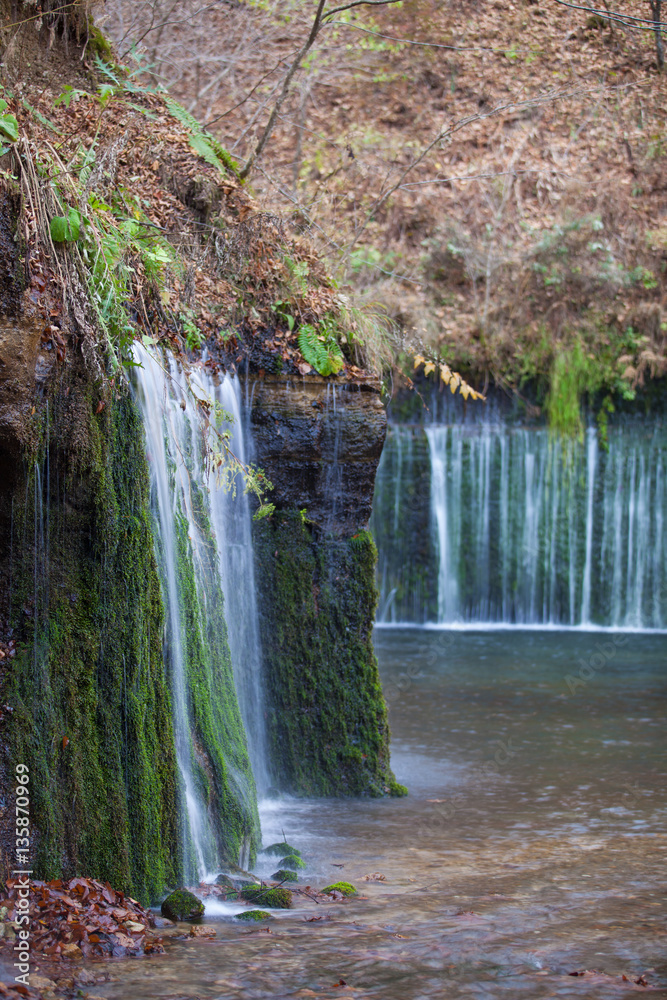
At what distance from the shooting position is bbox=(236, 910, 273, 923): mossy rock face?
4690mm

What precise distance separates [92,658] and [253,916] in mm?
1494

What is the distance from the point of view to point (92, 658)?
459cm

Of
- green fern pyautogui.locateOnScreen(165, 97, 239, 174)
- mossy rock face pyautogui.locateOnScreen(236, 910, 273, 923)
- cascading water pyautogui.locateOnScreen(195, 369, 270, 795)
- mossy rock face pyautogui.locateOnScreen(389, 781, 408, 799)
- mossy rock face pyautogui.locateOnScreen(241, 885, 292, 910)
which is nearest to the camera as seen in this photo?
mossy rock face pyautogui.locateOnScreen(236, 910, 273, 923)

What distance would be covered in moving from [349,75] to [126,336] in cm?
1913

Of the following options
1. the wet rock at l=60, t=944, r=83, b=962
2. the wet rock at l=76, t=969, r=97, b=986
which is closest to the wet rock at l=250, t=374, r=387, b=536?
the wet rock at l=60, t=944, r=83, b=962

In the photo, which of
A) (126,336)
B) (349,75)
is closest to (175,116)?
(126,336)

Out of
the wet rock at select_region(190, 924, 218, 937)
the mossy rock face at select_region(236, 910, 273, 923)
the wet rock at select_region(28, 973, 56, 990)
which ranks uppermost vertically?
the wet rock at select_region(28, 973, 56, 990)

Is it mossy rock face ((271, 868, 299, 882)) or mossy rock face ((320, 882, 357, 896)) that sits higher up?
mossy rock face ((320, 882, 357, 896))

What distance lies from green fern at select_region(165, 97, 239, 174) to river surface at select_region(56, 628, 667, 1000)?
16.7ft

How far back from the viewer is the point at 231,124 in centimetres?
2005

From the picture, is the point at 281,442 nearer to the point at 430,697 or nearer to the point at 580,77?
the point at 430,697

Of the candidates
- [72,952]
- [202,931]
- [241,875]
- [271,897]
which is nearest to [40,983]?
[72,952]

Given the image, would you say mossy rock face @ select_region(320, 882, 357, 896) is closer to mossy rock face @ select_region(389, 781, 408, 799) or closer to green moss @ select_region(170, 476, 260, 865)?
green moss @ select_region(170, 476, 260, 865)

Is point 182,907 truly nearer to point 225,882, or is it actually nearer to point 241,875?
point 225,882
